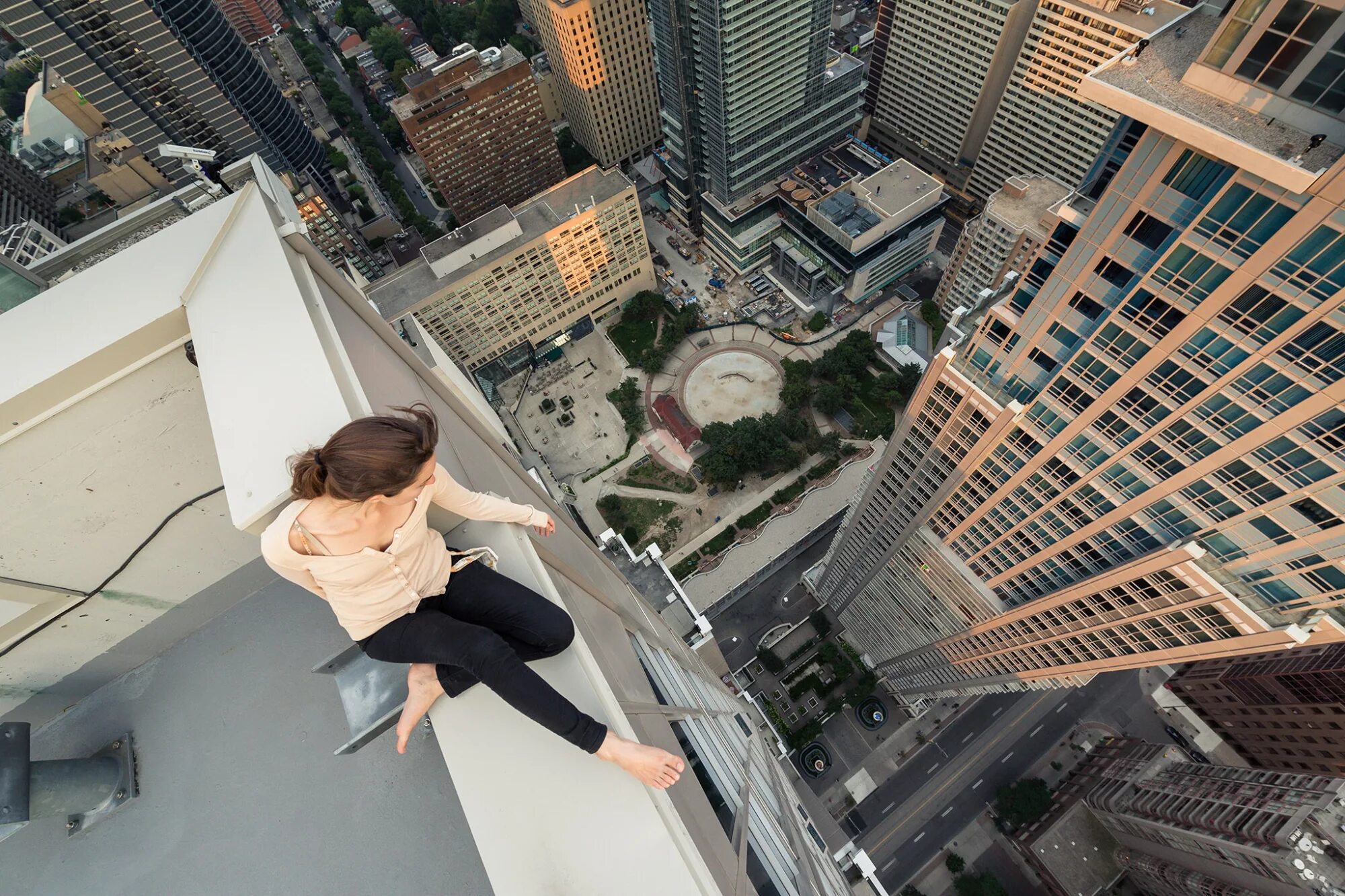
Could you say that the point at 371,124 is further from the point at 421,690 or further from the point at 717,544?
the point at 421,690

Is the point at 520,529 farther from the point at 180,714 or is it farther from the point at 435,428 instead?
the point at 180,714

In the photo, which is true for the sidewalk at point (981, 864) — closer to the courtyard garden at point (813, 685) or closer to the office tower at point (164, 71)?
the courtyard garden at point (813, 685)

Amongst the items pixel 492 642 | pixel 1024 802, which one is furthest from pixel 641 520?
pixel 492 642

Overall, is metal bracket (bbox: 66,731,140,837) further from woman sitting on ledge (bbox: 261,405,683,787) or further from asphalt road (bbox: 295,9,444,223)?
asphalt road (bbox: 295,9,444,223)

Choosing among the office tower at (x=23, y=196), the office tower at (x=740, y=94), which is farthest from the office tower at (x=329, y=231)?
the office tower at (x=740, y=94)

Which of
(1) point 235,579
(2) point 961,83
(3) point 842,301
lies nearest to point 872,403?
(3) point 842,301

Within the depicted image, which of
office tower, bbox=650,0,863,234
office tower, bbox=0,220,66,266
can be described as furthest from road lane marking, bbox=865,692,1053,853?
office tower, bbox=0,220,66,266
